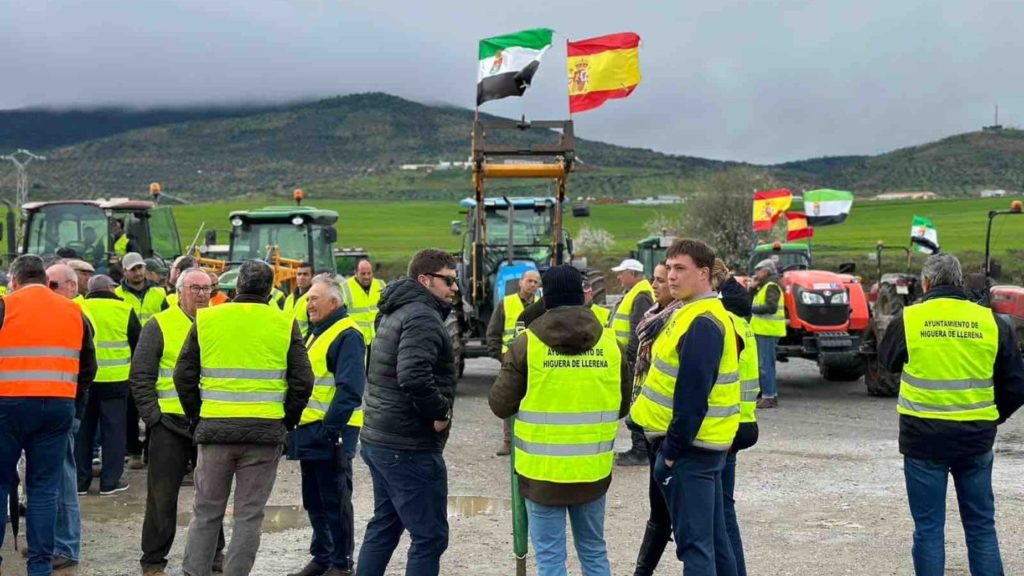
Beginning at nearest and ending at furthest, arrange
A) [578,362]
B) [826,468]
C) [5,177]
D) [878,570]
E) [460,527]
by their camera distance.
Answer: [578,362] → [878,570] → [460,527] → [826,468] → [5,177]

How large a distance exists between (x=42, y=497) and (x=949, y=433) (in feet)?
16.5

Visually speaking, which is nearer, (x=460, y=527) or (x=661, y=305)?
(x=661, y=305)

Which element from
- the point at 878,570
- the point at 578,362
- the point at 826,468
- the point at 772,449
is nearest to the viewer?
the point at 578,362

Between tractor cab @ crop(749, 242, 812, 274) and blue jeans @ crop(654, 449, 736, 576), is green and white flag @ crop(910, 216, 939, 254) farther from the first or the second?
blue jeans @ crop(654, 449, 736, 576)

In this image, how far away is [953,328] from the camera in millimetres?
6383

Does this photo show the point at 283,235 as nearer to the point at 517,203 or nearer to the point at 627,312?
the point at 517,203

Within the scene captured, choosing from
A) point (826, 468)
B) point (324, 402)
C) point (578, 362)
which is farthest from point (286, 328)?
point (826, 468)

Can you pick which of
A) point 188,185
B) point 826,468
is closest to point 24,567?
point 826,468

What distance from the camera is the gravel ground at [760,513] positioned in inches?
296

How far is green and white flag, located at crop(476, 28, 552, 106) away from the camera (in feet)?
58.2

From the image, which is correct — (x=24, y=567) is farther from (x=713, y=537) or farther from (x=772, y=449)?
(x=772, y=449)

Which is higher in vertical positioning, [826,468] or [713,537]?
[713,537]

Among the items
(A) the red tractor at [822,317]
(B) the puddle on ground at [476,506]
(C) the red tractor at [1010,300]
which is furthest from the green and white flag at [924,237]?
(B) the puddle on ground at [476,506]

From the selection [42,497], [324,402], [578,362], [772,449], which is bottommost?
[772,449]
